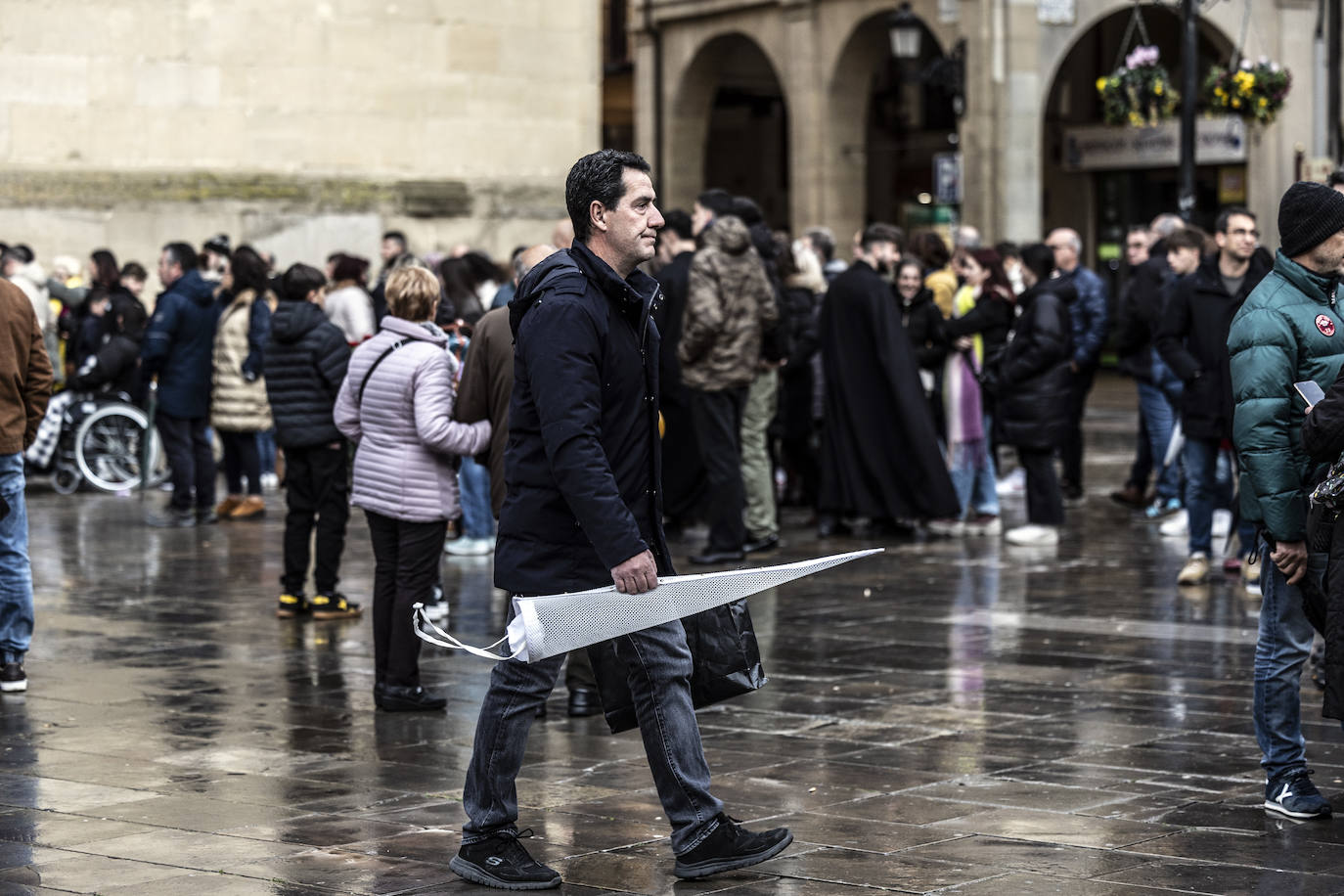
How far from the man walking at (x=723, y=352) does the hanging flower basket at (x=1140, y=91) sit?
11.2m

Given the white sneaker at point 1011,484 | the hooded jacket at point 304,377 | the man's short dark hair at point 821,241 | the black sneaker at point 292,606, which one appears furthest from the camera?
the white sneaker at point 1011,484

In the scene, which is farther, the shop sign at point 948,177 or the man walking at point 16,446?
the shop sign at point 948,177

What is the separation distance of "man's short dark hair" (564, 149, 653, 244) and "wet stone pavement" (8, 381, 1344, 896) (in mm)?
1754

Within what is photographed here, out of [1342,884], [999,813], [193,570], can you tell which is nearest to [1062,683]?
[999,813]

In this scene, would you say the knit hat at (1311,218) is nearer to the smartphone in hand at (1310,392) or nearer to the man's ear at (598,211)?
the smartphone in hand at (1310,392)

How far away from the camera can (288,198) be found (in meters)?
18.7

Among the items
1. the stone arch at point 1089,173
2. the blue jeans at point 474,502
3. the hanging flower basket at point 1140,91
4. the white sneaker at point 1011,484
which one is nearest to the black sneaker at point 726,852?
the blue jeans at point 474,502

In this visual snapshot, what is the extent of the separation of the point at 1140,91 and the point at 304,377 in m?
13.6

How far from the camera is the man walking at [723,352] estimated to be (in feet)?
40.5

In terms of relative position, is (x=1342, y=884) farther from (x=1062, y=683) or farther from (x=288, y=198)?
(x=288, y=198)

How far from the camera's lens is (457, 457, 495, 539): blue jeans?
13531mm

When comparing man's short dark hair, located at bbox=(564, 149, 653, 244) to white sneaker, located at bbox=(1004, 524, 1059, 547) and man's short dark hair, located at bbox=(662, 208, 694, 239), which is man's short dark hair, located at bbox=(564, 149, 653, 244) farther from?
white sneaker, located at bbox=(1004, 524, 1059, 547)

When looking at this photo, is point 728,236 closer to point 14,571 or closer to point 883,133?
point 14,571

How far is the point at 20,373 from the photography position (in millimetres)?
8664
